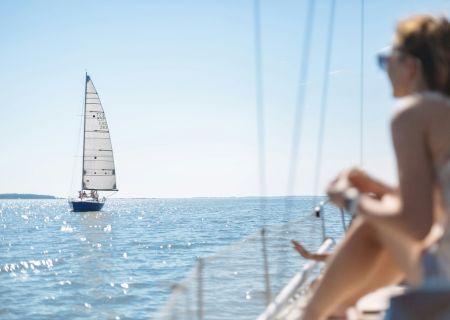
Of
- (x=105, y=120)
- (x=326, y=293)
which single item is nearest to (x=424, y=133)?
(x=326, y=293)

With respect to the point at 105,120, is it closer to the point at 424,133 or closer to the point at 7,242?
the point at 7,242

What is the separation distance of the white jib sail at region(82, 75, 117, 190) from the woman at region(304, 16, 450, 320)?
5822 centimetres

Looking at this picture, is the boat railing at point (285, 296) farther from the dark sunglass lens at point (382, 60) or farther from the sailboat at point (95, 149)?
the sailboat at point (95, 149)

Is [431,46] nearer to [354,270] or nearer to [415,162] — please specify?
[415,162]

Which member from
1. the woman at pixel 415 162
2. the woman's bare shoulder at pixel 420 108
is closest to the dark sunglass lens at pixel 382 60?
the woman at pixel 415 162

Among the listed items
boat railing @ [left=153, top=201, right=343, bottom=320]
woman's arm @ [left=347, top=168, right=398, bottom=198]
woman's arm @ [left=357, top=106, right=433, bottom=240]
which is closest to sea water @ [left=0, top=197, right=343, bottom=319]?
boat railing @ [left=153, top=201, right=343, bottom=320]

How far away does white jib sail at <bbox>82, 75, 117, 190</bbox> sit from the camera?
58500 mm

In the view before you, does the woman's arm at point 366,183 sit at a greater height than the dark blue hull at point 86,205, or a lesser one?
greater

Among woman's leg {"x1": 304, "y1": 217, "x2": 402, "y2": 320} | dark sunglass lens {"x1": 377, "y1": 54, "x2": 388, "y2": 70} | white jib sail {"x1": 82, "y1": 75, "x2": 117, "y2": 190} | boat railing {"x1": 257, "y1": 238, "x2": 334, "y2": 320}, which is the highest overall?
white jib sail {"x1": 82, "y1": 75, "x2": 117, "y2": 190}

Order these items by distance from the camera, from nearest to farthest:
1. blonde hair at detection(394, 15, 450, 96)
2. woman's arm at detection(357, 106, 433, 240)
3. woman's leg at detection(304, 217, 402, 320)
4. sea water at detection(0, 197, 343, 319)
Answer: woman's arm at detection(357, 106, 433, 240), blonde hair at detection(394, 15, 450, 96), woman's leg at detection(304, 217, 402, 320), sea water at detection(0, 197, 343, 319)

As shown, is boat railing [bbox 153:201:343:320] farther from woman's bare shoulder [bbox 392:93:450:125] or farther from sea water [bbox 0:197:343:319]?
woman's bare shoulder [bbox 392:93:450:125]

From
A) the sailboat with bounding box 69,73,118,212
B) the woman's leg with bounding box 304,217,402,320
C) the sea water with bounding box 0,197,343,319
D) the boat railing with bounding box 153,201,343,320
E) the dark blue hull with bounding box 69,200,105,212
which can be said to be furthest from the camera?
the dark blue hull with bounding box 69,200,105,212

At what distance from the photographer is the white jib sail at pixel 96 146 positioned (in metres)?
58.5

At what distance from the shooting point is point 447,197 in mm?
1670
